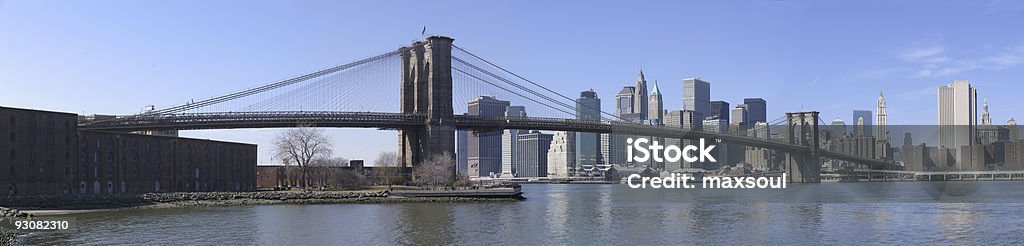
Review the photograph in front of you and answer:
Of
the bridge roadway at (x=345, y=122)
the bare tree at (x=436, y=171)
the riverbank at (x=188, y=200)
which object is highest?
the bridge roadway at (x=345, y=122)

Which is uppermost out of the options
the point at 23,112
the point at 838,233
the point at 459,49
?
the point at 459,49

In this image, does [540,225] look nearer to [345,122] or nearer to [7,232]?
[7,232]

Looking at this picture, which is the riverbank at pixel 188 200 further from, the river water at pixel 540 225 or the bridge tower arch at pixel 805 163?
the bridge tower arch at pixel 805 163

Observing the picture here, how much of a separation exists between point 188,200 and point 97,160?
10226 millimetres

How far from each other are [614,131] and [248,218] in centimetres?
6676

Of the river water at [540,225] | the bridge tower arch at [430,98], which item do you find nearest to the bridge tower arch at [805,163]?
the bridge tower arch at [430,98]

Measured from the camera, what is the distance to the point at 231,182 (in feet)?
318

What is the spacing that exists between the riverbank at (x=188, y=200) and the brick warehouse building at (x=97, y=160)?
17.0 feet

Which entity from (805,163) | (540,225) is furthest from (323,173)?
(805,163)

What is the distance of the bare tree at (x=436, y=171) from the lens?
99188mm

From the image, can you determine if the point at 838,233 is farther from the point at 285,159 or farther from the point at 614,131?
the point at 614,131

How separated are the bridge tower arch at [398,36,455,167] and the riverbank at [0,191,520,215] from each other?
20.0 meters

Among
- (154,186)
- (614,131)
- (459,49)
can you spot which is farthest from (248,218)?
(614,131)

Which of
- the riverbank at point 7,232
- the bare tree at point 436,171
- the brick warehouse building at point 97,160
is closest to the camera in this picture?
the riverbank at point 7,232
